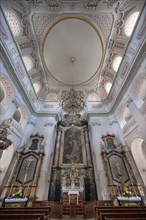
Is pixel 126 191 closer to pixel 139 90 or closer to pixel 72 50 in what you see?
pixel 139 90

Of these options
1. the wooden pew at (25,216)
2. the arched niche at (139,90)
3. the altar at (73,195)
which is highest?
the arched niche at (139,90)

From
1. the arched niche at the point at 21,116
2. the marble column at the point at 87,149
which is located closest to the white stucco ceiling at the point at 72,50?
the arched niche at the point at 21,116

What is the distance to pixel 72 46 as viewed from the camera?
11023 millimetres

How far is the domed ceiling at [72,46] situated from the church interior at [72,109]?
7 centimetres

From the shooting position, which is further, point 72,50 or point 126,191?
point 72,50

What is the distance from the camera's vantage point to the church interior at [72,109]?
7.62 m

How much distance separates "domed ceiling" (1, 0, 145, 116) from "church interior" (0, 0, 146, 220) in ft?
0.23

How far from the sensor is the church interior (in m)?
7.62

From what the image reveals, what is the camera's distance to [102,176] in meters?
8.94

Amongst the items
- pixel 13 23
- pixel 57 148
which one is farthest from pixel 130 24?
pixel 57 148

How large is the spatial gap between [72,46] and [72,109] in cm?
644

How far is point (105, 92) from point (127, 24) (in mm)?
6574

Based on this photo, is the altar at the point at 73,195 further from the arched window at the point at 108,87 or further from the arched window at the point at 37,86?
the arched window at the point at 37,86

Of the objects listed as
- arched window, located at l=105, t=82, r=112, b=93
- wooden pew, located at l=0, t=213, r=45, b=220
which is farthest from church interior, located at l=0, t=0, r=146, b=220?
wooden pew, located at l=0, t=213, r=45, b=220
